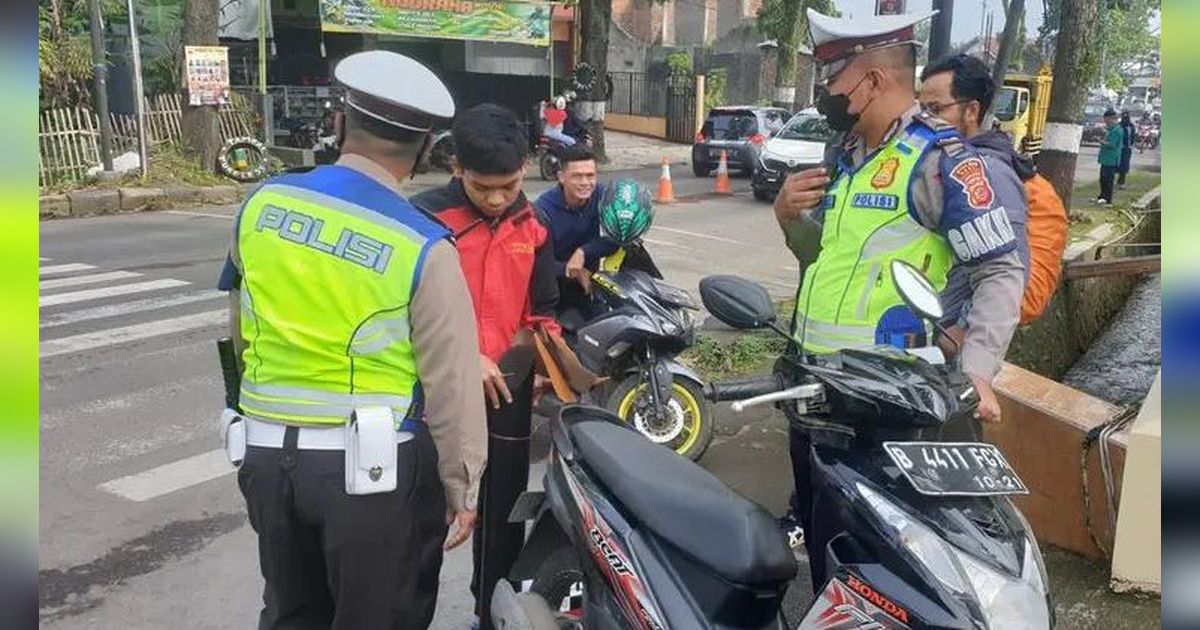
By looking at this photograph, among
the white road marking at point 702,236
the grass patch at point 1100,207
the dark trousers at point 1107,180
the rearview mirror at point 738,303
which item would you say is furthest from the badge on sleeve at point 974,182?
the dark trousers at point 1107,180

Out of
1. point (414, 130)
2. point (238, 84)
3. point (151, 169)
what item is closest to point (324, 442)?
point (414, 130)

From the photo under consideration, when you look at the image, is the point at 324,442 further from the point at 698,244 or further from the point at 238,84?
the point at 238,84

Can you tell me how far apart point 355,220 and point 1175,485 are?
1.66m

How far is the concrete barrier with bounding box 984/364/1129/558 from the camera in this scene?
3703mm

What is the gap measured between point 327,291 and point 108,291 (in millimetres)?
6893

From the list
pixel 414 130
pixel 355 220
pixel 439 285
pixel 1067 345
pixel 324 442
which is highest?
pixel 414 130

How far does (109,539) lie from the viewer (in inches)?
159

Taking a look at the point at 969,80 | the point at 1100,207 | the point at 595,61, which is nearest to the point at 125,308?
the point at 969,80

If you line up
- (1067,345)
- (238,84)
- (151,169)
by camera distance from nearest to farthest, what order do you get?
(1067,345) < (151,169) < (238,84)

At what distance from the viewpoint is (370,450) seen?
2193mm

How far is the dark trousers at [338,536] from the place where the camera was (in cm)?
224

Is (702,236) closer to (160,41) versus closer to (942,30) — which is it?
(942,30)

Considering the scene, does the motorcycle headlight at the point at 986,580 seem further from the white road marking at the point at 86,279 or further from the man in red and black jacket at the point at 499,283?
the white road marking at the point at 86,279

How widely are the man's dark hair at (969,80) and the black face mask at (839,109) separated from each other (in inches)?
53.5
